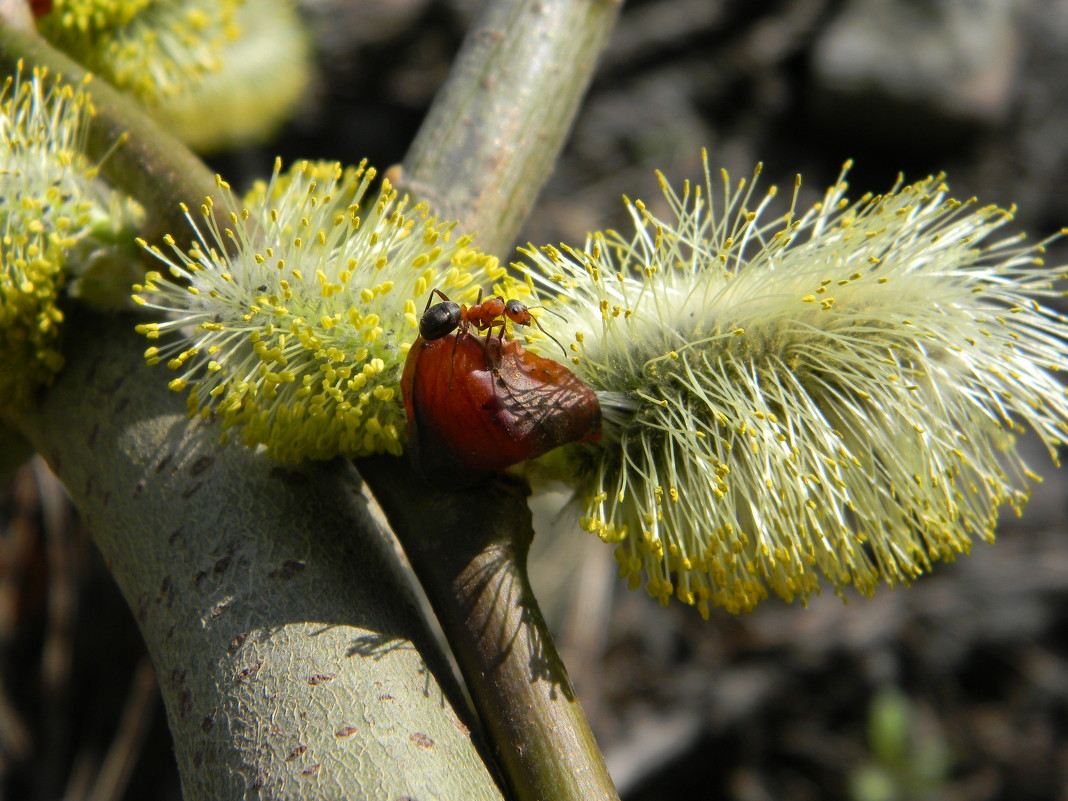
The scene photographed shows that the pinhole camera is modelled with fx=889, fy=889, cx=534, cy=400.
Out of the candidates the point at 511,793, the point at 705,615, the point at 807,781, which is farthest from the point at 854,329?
the point at 807,781

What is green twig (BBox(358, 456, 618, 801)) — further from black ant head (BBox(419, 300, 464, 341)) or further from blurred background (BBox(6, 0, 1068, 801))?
blurred background (BBox(6, 0, 1068, 801))

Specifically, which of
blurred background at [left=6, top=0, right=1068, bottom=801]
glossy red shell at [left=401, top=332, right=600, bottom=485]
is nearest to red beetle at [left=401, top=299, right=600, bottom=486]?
glossy red shell at [left=401, top=332, right=600, bottom=485]

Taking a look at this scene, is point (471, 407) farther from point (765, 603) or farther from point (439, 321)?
point (765, 603)

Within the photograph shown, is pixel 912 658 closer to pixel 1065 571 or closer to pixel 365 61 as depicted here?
pixel 1065 571

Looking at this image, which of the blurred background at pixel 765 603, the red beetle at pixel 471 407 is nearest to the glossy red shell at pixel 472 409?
the red beetle at pixel 471 407

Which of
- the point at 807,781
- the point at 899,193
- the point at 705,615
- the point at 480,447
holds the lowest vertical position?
the point at 807,781

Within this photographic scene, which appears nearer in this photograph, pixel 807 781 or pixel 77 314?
pixel 77 314

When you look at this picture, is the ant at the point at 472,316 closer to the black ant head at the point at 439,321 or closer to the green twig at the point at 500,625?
the black ant head at the point at 439,321

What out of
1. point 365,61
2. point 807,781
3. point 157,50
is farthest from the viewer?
point 365,61
